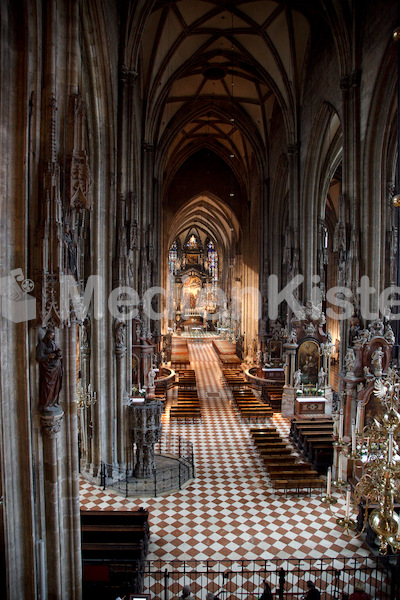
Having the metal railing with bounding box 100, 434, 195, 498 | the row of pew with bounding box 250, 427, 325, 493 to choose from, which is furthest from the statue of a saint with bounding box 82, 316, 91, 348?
the row of pew with bounding box 250, 427, 325, 493

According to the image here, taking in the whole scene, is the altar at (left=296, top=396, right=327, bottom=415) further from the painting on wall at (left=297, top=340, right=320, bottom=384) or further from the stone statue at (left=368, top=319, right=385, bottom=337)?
the stone statue at (left=368, top=319, right=385, bottom=337)

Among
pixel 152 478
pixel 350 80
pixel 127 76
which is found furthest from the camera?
pixel 350 80

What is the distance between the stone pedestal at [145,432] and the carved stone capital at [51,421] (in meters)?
6.09

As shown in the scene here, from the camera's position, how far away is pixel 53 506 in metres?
7.38

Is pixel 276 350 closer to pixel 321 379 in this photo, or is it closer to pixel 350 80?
pixel 321 379

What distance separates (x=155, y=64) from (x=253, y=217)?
17.5m

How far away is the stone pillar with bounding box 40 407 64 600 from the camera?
24.1ft

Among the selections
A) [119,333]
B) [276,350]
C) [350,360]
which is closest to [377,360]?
[350,360]

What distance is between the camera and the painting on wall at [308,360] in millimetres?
21844

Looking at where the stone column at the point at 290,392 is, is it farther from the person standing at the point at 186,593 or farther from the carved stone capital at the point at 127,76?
the person standing at the point at 186,593

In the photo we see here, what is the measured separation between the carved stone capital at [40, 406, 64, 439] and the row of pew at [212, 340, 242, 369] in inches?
1068

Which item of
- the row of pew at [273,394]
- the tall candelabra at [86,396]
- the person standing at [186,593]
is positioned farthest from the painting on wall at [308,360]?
the person standing at [186,593]

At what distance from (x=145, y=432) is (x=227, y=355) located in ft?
83.2

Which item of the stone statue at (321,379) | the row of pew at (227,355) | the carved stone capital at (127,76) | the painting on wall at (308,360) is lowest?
the row of pew at (227,355)
